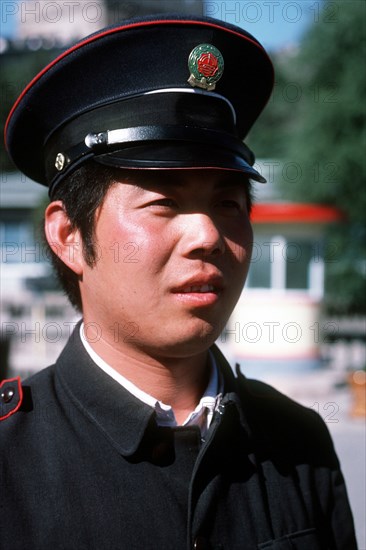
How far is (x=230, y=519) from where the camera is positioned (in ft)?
4.83

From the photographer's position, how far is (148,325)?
1.40 m

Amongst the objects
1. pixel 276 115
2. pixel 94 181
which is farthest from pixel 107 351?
pixel 276 115

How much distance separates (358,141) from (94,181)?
7273 mm

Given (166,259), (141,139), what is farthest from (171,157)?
(166,259)

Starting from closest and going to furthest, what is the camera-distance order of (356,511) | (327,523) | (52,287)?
(327,523), (356,511), (52,287)

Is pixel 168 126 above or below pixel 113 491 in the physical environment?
above

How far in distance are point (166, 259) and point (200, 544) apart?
1.91ft

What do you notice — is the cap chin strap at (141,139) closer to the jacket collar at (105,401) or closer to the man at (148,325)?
the man at (148,325)

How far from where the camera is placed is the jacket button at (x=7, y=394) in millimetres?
1507

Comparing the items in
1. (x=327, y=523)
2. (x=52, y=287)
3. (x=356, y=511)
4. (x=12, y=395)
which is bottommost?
(x=52, y=287)

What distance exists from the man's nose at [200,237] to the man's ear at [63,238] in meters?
0.28

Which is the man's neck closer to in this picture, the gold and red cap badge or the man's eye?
the man's eye

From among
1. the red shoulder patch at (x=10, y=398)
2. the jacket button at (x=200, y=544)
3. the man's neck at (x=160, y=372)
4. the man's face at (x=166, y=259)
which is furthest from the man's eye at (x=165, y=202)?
the jacket button at (x=200, y=544)

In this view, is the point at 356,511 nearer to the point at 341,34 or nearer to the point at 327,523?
the point at 327,523
